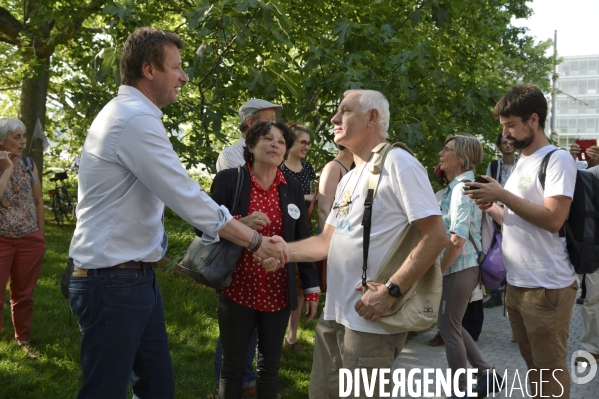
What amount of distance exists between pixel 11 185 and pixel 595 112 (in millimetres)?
107061

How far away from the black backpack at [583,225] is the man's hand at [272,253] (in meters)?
1.53

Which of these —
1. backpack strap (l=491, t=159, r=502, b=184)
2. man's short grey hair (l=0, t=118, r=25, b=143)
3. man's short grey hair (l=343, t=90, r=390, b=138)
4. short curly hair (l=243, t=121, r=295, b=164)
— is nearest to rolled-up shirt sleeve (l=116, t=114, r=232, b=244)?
man's short grey hair (l=343, t=90, r=390, b=138)

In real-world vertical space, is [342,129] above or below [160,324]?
above

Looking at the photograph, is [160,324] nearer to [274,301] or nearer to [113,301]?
[113,301]

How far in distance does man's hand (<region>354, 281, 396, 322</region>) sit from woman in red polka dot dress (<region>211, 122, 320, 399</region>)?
1.05 meters

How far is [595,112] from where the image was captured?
96.9m

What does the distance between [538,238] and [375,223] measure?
119 centimetres

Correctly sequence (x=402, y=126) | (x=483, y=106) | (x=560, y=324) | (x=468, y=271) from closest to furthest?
(x=560, y=324), (x=468, y=271), (x=402, y=126), (x=483, y=106)

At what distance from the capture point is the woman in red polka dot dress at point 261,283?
11.8 feet

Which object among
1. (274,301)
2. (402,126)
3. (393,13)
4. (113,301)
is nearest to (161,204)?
(113,301)

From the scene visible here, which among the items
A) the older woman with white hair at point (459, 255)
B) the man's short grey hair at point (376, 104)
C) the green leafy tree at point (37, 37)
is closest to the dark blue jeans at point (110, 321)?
the man's short grey hair at point (376, 104)

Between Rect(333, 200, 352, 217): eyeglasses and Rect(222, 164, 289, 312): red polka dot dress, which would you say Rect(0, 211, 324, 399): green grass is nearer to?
Rect(222, 164, 289, 312): red polka dot dress

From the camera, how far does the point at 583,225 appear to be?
10.7 feet

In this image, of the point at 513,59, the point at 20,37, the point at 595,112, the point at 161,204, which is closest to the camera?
the point at 161,204
